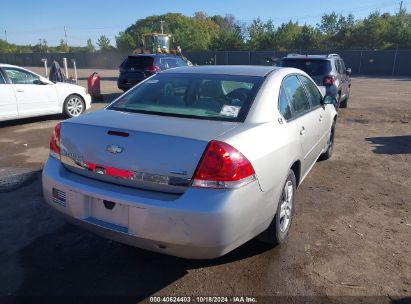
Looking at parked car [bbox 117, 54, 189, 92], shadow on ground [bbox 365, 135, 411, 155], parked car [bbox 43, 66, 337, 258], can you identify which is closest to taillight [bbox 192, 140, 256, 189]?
parked car [bbox 43, 66, 337, 258]

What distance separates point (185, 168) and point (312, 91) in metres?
2.96

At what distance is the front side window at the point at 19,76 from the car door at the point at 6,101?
0.64 feet

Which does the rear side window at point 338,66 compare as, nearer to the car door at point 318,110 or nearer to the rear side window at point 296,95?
the car door at point 318,110

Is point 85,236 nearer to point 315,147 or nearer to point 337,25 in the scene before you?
point 315,147

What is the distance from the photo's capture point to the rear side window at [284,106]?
3.59 meters

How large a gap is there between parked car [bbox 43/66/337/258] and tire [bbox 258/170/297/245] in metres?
0.01

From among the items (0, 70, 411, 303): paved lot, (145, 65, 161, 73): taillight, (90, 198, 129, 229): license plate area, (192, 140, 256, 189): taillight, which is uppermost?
(145, 65, 161, 73): taillight

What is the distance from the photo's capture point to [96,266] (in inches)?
128

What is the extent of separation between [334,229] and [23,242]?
3.09 meters

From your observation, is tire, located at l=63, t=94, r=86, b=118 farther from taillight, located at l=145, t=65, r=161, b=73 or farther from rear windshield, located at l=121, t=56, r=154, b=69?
rear windshield, located at l=121, t=56, r=154, b=69

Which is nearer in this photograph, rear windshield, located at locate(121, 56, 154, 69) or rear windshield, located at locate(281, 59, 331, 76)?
rear windshield, located at locate(281, 59, 331, 76)

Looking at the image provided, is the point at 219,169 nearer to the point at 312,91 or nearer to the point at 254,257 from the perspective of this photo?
the point at 254,257

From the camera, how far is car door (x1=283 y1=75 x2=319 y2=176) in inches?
155

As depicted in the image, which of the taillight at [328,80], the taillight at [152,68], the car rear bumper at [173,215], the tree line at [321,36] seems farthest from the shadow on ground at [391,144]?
the tree line at [321,36]
